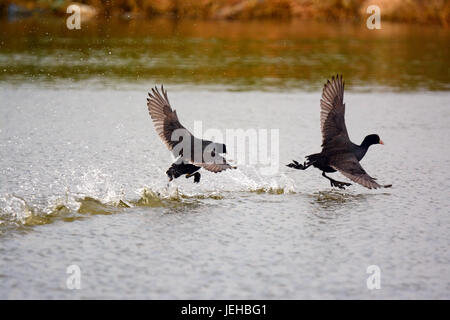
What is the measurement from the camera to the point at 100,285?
20.8ft

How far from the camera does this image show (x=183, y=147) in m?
9.08

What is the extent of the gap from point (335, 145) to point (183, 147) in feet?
5.91

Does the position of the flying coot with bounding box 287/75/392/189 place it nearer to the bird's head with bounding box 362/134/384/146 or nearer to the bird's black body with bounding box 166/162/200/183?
the bird's head with bounding box 362/134/384/146

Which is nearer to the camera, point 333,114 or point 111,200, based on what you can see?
point 111,200

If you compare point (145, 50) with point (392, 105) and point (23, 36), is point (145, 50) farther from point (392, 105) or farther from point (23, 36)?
point (392, 105)

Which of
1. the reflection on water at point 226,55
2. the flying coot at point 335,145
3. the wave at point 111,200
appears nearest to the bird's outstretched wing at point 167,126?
the wave at point 111,200

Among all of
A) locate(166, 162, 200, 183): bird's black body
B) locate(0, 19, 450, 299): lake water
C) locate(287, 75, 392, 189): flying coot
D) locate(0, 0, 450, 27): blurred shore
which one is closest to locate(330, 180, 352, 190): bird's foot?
locate(287, 75, 392, 189): flying coot

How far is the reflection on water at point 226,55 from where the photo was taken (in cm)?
2039

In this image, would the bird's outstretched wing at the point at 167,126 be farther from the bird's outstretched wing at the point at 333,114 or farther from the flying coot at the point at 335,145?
the bird's outstretched wing at the point at 333,114

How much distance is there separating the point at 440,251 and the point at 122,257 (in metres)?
2.89

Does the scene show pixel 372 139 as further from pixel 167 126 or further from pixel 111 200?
pixel 111 200

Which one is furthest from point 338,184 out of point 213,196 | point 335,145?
point 213,196

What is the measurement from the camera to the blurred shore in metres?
39.8

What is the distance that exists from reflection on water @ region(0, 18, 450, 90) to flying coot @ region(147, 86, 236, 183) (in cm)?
959
